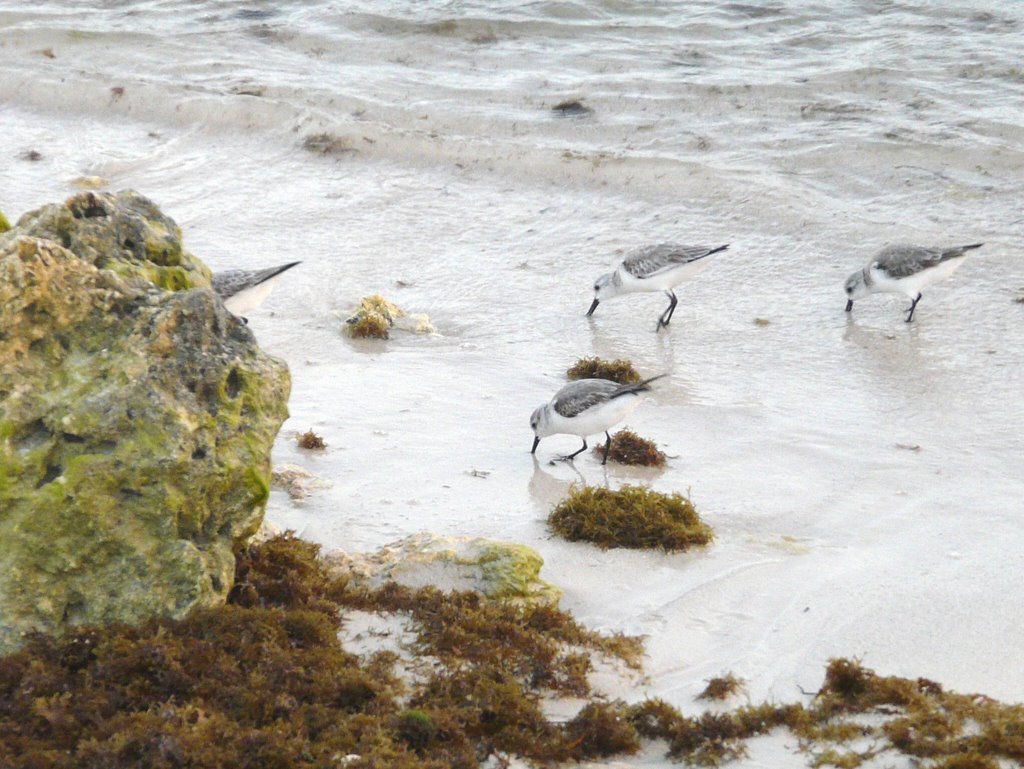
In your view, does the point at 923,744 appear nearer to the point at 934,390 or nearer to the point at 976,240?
the point at 934,390

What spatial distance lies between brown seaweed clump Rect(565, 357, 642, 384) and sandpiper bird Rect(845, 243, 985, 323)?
280cm

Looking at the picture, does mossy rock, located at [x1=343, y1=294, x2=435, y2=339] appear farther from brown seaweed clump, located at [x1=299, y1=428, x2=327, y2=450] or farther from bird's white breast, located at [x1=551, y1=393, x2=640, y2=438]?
bird's white breast, located at [x1=551, y1=393, x2=640, y2=438]

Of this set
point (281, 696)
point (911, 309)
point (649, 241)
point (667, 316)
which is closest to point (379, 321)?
point (667, 316)

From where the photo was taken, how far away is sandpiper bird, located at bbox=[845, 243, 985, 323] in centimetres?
1126

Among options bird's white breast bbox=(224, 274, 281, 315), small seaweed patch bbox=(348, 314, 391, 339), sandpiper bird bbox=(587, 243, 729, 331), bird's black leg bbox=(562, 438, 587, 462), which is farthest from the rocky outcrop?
sandpiper bird bbox=(587, 243, 729, 331)

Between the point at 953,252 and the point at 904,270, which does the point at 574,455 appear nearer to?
the point at 904,270

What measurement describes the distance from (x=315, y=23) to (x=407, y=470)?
14821 millimetres

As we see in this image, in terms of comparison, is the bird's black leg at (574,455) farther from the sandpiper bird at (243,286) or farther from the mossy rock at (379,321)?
the sandpiper bird at (243,286)

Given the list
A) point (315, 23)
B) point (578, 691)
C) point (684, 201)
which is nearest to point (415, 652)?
point (578, 691)

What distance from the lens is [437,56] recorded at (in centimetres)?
1934

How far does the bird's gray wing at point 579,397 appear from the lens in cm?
807

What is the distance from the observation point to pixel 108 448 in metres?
4.76

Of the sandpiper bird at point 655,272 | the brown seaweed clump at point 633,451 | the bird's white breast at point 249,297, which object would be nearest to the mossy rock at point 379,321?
the bird's white breast at point 249,297

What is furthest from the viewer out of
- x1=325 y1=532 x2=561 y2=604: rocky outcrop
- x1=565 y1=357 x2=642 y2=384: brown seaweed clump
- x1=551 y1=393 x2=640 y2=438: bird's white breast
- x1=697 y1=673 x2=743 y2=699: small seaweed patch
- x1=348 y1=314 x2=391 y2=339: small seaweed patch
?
x1=348 y1=314 x2=391 y2=339: small seaweed patch
